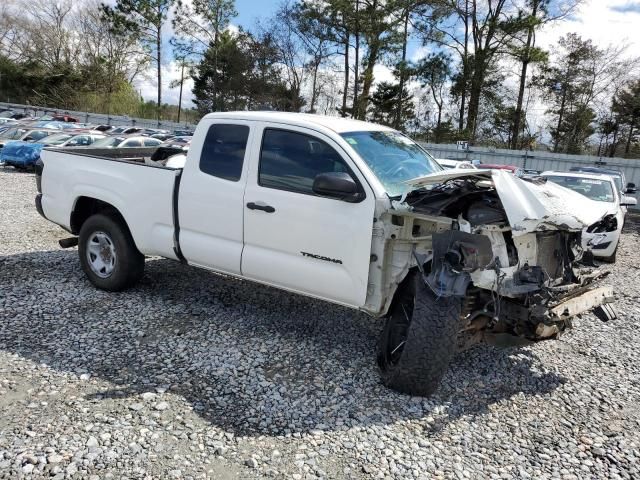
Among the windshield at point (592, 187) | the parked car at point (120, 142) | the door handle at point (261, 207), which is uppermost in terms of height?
the parked car at point (120, 142)

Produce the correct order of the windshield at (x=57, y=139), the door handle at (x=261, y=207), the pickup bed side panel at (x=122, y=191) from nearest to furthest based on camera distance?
the door handle at (x=261, y=207), the pickup bed side panel at (x=122, y=191), the windshield at (x=57, y=139)

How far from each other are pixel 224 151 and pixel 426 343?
96.4 inches

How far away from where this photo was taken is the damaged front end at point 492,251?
3.28 metres

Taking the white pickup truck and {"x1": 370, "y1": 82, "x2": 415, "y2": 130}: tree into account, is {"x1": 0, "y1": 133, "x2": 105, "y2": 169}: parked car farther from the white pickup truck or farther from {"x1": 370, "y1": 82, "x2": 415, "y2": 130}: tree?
{"x1": 370, "y1": 82, "x2": 415, "y2": 130}: tree

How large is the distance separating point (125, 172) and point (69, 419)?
266cm

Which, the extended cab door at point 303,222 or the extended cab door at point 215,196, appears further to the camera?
the extended cab door at point 215,196

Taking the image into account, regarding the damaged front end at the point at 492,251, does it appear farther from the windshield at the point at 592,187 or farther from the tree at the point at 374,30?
the tree at the point at 374,30

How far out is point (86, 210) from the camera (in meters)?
5.62

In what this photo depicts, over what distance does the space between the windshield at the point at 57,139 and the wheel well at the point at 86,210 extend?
13855mm

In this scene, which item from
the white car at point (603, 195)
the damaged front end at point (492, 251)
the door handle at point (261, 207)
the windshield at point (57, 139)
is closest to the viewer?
the damaged front end at point (492, 251)

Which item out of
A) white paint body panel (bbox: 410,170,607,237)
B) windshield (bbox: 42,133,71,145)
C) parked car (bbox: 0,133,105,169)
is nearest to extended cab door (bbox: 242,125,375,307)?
white paint body panel (bbox: 410,170,607,237)

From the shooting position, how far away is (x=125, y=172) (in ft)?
16.5

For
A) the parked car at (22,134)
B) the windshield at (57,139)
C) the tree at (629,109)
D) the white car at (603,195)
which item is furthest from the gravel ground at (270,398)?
the tree at (629,109)

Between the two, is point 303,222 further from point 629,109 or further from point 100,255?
point 629,109
